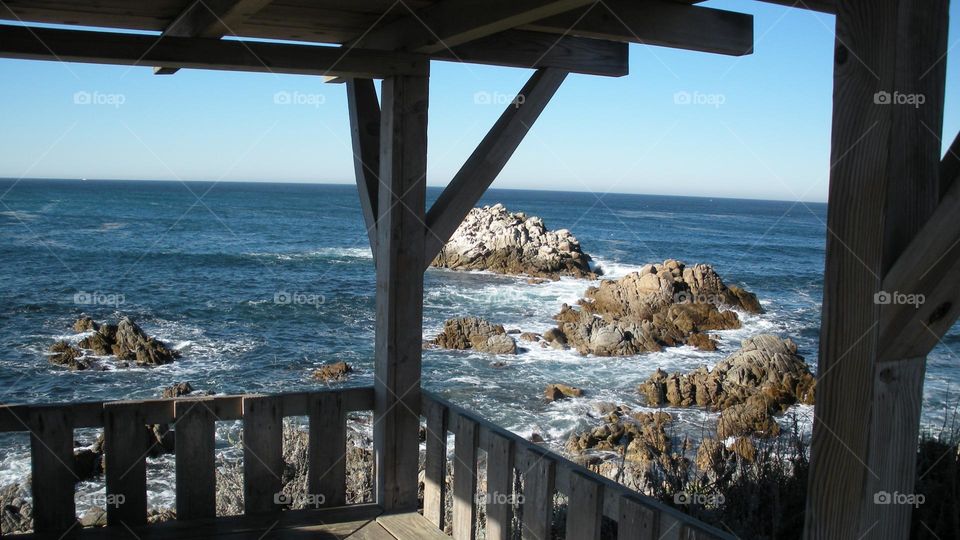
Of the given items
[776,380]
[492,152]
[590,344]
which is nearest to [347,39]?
[492,152]

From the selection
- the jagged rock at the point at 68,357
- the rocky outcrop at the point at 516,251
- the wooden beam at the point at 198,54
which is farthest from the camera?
→ the rocky outcrop at the point at 516,251

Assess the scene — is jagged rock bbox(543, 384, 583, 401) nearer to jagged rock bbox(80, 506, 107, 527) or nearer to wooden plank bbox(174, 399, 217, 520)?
jagged rock bbox(80, 506, 107, 527)

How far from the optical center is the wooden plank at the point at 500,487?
3.20m

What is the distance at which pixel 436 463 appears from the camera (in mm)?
3729

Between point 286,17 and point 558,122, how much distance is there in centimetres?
4765

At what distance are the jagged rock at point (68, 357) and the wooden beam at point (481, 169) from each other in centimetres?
1363

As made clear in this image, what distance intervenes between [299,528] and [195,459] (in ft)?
1.91

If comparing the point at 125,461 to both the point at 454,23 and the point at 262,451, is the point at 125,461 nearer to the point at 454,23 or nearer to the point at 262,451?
the point at 262,451

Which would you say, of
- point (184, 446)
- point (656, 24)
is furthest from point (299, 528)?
point (656, 24)

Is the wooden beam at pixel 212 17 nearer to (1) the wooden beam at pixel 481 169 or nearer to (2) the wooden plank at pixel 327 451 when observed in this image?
(1) the wooden beam at pixel 481 169

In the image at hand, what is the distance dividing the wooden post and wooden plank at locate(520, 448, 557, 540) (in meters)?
0.94

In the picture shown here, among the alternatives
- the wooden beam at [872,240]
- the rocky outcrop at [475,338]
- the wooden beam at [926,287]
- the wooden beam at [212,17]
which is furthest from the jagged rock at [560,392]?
the wooden beam at [926,287]

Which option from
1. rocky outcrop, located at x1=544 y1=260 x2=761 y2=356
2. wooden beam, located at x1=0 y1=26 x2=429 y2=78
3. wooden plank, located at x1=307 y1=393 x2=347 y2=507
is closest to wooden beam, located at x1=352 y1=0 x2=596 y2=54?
wooden beam, located at x1=0 y1=26 x2=429 y2=78

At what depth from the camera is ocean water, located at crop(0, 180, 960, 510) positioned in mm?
13914
